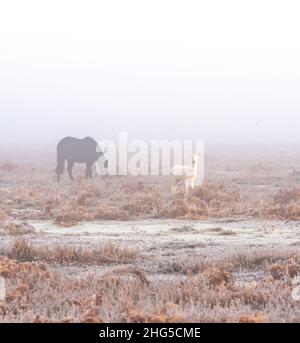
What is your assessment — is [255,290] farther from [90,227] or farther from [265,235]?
[90,227]

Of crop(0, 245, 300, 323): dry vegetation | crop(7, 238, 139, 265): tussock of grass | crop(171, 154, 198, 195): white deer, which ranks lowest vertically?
crop(7, 238, 139, 265): tussock of grass

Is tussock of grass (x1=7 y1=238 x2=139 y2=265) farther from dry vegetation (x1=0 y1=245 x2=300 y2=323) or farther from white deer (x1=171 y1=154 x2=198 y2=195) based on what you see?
white deer (x1=171 y1=154 x2=198 y2=195)

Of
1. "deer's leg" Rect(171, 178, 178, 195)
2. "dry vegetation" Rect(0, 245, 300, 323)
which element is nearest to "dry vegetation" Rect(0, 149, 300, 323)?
"dry vegetation" Rect(0, 245, 300, 323)

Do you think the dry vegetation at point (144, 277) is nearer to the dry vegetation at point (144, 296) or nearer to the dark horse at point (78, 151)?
the dry vegetation at point (144, 296)

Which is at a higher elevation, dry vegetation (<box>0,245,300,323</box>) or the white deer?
the white deer

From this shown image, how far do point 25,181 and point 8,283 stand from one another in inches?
953

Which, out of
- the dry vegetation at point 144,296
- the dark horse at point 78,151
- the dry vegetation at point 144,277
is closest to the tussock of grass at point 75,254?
the dry vegetation at point 144,277

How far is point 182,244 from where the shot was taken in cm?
1315

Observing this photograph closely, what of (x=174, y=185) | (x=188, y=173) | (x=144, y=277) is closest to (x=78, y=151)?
(x=174, y=185)

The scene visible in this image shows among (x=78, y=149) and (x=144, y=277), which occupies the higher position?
(x=78, y=149)

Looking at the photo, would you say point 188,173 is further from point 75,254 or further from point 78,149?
point 78,149

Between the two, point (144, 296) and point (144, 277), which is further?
point (144, 277)
